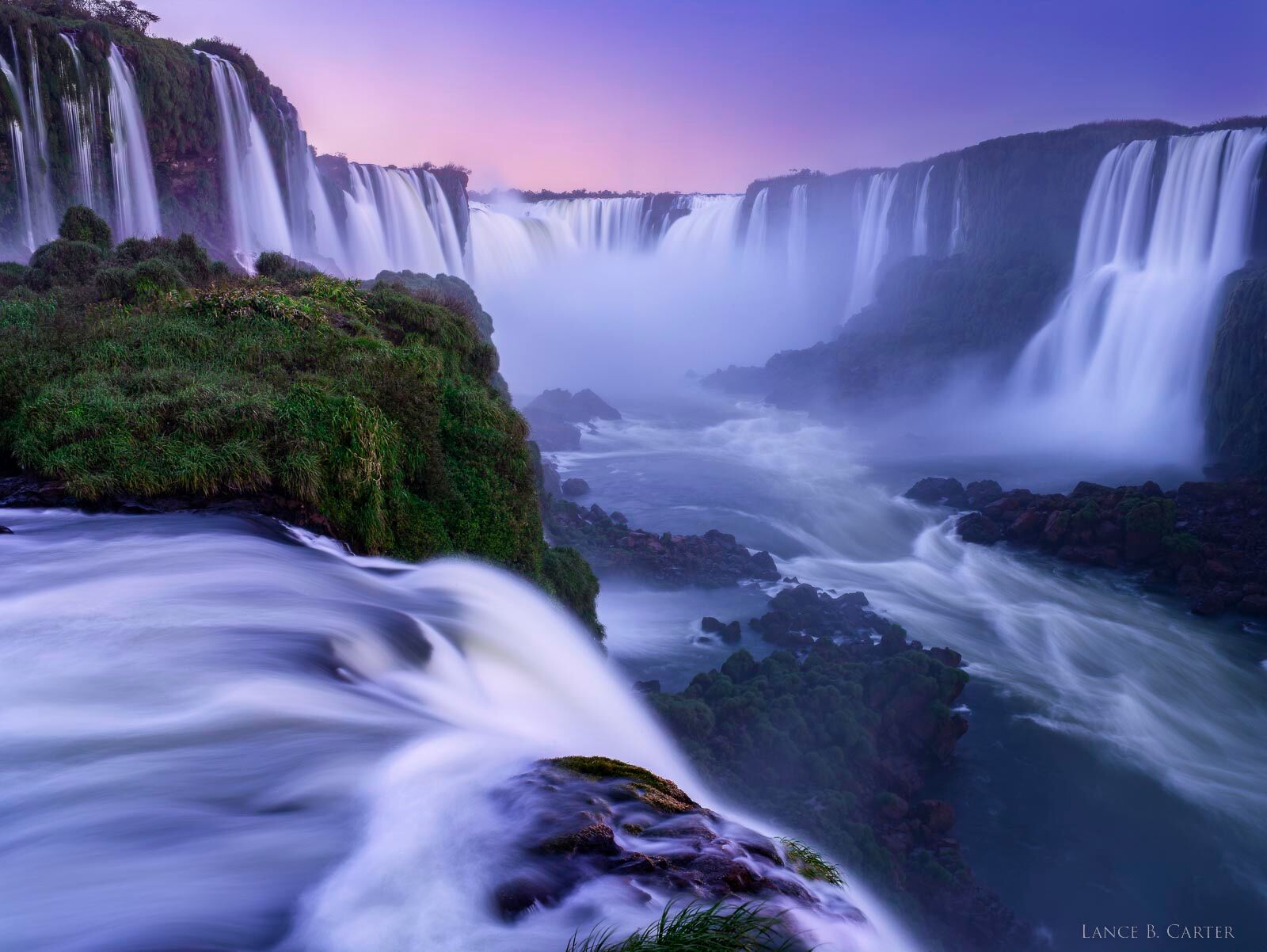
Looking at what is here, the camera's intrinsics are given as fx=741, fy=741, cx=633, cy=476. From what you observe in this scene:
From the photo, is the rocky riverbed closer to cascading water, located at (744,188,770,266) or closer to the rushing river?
the rushing river

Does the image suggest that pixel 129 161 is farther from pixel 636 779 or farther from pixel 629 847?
pixel 629 847

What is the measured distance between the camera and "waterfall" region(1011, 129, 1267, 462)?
31.4 metres

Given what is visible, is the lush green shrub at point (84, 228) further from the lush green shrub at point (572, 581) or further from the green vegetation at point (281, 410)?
the lush green shrub at point (572, 581)

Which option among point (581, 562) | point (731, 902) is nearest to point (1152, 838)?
point (581, 562)

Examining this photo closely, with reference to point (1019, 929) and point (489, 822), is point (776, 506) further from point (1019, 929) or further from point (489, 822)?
point (489, 822)

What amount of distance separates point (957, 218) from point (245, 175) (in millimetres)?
43304

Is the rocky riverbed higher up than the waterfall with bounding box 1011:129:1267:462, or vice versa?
the waterfall with bounding box 1011:129:1267:462

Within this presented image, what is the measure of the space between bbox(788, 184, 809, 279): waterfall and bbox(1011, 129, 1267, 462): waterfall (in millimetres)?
23561

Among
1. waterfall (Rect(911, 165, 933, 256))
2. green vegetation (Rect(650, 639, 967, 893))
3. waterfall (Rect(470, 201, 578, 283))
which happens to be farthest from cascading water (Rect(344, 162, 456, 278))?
green vegetation (Rect(650, 639, 967, 893))

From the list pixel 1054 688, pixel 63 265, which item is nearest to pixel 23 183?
pixel 63 265

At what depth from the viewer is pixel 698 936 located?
282 centimetres

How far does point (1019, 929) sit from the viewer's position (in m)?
8.91

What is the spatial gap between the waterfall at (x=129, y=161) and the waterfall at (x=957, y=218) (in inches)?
Result: 1817

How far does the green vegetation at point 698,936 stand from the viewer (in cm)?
277
